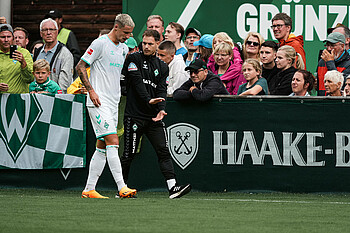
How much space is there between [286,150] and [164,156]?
1.76 meters

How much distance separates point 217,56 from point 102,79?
2339mm

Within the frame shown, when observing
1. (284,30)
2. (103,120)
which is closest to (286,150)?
(284,30)

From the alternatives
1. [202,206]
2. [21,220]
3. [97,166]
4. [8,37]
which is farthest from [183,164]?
[21,220]

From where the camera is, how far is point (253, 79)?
10.2 metres

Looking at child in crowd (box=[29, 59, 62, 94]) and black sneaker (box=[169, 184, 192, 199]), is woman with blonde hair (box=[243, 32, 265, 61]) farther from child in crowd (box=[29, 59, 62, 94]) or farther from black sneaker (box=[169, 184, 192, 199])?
black sneaker (box=[169, 184, 192, 199])

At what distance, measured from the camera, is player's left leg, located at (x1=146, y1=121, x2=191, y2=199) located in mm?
8891

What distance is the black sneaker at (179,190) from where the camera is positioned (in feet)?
29.0

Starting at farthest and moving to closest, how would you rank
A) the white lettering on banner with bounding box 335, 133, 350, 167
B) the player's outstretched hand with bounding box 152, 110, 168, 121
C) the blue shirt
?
the blue shirt, the white lettering on banner with bounding box 335, 133, 350, 167, the player's outstretched hand with bounding box 152, 110, 168, 121

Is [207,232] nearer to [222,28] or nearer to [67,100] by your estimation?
[67,100]

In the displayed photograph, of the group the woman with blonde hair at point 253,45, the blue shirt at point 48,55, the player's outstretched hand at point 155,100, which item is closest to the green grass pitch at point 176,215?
the player's outstretched hand at point 155,100

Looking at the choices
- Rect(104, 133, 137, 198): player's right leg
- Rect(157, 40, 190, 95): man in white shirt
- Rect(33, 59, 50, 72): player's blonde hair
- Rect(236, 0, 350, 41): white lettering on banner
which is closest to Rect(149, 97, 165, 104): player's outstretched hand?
Rect(104, 133, 137, 198): player's right leg

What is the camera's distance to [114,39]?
8.91 metres

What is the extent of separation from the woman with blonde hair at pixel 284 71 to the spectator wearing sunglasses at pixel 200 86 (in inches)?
32.9

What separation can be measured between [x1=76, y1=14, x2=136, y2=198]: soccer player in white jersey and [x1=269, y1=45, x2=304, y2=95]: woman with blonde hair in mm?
2517
